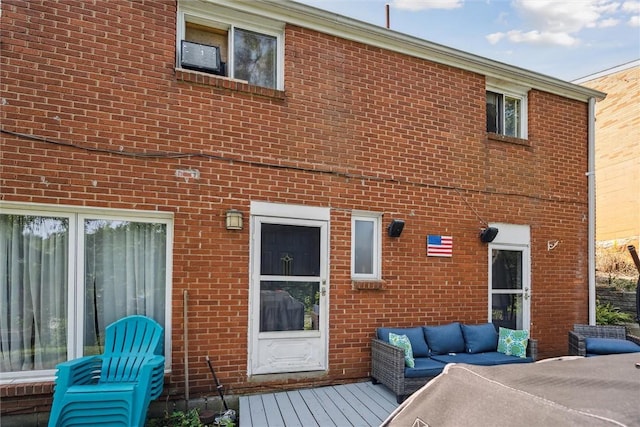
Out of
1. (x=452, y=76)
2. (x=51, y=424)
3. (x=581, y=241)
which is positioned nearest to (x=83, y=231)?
(x=51, y=424)

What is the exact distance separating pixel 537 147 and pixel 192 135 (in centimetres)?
545

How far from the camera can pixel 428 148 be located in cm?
561

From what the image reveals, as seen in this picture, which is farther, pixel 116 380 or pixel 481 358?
pixel 481 358

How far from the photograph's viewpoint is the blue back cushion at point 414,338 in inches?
193

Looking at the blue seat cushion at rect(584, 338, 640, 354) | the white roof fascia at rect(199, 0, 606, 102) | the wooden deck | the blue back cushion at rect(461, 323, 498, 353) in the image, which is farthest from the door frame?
the wooden deck

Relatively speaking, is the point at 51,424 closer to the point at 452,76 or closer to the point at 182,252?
the point at 182,252

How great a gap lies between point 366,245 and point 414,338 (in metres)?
1.34

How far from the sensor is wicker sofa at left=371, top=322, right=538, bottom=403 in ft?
→ 14.1

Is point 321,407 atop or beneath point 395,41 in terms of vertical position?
beneath

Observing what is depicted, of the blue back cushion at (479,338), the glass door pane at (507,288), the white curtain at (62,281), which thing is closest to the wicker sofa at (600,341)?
the glass door pane at (507,288)

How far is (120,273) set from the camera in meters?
4.19

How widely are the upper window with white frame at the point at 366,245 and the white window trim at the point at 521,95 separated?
3.13 metres

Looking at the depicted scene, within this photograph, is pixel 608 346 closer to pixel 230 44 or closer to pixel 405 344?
pixel 405 344

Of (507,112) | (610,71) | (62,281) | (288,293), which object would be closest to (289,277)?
(288,293)
